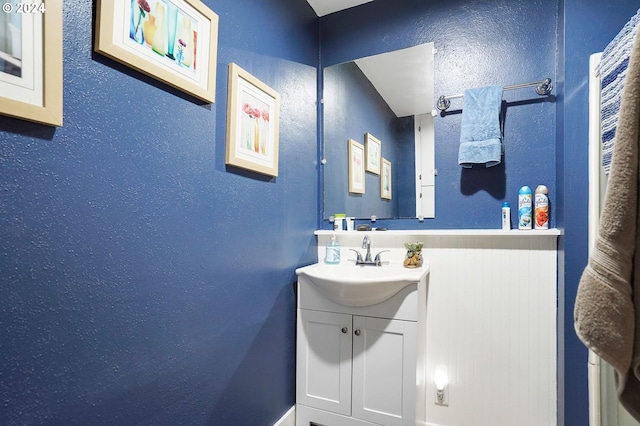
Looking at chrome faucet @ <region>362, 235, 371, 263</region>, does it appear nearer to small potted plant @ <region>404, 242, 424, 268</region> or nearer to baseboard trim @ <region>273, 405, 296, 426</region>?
small potted plant @ <region>404, 242, 424, 268</region>

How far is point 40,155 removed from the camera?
0.69 meters

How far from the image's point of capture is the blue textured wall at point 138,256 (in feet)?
2.22

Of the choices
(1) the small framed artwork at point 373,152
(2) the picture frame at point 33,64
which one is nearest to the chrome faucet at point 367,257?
(1) the small framed artwork at point 373,152

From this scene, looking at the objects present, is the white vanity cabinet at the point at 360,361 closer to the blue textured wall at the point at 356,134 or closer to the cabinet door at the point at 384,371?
the cabinet door at the point at 384,371

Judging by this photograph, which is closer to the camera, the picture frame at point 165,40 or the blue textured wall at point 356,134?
the picture frame at point 165,40

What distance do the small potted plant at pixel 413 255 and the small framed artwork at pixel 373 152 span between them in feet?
1.65

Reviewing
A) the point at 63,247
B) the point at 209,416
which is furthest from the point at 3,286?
the point at 209,416

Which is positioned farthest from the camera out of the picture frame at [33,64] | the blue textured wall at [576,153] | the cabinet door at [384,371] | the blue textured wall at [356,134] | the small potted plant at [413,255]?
the blue textured wall at [356,134]

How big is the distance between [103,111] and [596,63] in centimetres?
170

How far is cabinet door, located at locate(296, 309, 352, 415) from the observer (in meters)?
1.48

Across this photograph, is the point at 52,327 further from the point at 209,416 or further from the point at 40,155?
the point at 209,416

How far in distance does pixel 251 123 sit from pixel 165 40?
46 cm

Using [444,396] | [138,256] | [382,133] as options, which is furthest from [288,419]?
[382,133]

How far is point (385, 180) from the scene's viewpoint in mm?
1855
